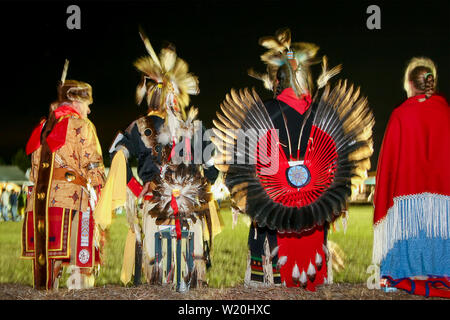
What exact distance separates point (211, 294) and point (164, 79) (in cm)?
156

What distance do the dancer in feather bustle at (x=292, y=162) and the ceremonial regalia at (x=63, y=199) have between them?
1059mm

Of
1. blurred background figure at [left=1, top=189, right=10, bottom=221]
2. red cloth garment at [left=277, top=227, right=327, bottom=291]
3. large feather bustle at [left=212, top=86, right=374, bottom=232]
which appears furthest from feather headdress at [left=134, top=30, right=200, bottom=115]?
blurred background figure at [left=1, top=189, right=10, bottom=221]

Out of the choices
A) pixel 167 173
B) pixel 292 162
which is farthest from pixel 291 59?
pixel 167 173

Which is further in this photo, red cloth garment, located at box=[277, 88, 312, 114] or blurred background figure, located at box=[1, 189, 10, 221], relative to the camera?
blurred background figure, located at box=[1, 189, 10, 221]

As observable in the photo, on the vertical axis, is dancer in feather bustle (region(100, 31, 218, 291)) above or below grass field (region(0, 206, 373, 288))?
above

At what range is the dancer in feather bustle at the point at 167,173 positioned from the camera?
3086 millimetres

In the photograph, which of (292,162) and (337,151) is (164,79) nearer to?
(292,162)

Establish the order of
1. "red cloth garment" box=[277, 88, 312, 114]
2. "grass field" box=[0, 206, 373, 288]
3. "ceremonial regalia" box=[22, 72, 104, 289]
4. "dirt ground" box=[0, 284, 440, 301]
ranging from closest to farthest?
"dirt ground" box=[0, 284, 440, 301] → "red cloth garment" box=[277, 88, 312, 114] → "ceremonial regalia" box=[22, 72, 104, 289] → "grass field" box=[0, 206, 373, 288]

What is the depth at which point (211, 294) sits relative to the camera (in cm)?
310

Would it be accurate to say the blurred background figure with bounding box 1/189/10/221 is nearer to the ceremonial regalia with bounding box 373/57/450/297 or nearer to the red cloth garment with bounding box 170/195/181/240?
the red cloth garment with bounding box 170/195/181/240

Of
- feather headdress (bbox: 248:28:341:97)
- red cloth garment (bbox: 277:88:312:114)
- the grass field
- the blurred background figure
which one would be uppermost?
feather headdress (bbox: 248:28:341:97)

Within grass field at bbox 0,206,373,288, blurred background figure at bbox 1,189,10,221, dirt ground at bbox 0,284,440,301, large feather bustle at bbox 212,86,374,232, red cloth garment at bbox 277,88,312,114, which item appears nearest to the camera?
large feather bustle at bbox 212,86,374,232

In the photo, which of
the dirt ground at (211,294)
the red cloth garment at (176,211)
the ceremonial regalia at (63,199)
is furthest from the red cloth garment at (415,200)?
the ceremonial regalia at (63,199)

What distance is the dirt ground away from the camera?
3.03 m
